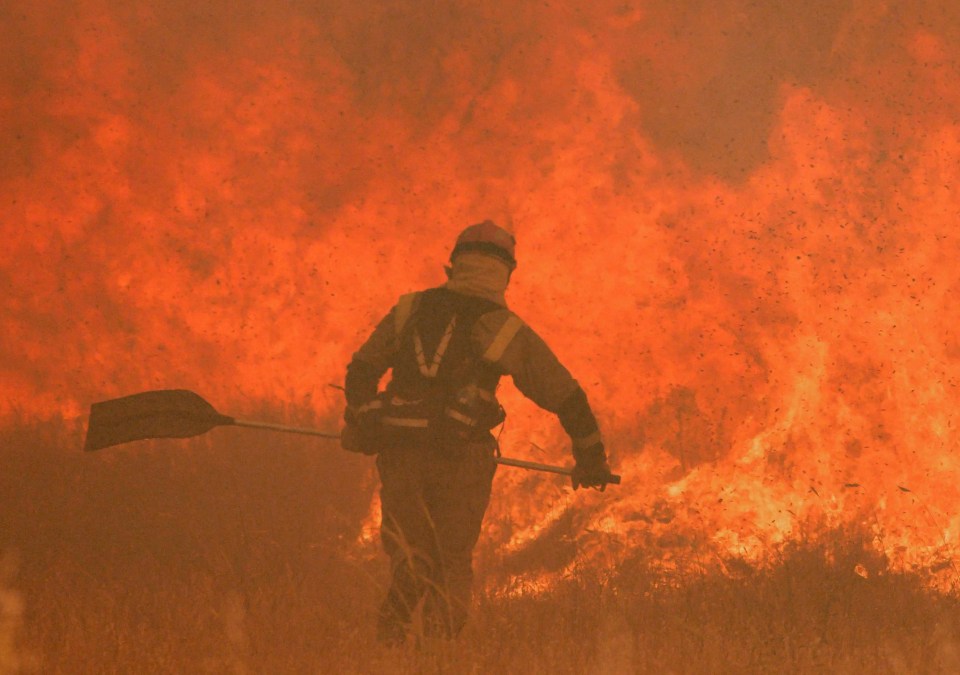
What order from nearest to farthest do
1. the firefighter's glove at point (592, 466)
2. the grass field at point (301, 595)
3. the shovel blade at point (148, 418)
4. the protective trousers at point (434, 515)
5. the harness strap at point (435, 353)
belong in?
the grass field at point (301, 595) < the protective trousers at point (434, 515) < the harness strap at point (435, 353) < the firefighter's glove at point (592, 466) < the shovel blade at point (148, 418)

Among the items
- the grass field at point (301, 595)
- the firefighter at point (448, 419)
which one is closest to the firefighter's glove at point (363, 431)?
the firefighter at point (448, 419)

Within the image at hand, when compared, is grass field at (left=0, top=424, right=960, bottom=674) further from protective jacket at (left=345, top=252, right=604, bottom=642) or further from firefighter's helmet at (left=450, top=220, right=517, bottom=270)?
firefighter's helmet at (left=450, top=220, right=517, bottom=270)

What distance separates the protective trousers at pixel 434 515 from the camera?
202 inches

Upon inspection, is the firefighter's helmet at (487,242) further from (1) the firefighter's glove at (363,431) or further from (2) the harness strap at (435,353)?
(1) the firefighter's glove at (363,431)

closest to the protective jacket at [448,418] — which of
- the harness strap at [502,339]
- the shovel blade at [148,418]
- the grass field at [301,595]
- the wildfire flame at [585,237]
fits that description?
the harness strap at [502,339]

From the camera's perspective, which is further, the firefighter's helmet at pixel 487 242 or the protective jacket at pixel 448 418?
the firefighter's helmet at pixel 487 242

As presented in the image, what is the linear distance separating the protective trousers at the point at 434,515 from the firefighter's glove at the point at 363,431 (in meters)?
0.10

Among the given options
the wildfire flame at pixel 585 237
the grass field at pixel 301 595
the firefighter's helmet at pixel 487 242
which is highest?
the wildfire flame at pixel 585 237

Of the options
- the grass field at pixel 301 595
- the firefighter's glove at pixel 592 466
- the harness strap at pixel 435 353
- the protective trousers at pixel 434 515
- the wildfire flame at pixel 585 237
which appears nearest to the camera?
the grass field at pixel 301 595

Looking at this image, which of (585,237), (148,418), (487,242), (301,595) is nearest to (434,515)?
(487,242)

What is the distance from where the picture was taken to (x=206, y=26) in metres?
11.2

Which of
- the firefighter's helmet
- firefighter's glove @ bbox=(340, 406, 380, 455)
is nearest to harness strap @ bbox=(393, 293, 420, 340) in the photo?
the firefighter's helmet

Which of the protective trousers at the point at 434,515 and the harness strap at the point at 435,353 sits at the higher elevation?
the harness strap at the point at 435,353

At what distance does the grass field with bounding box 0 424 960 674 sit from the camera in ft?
15.9
